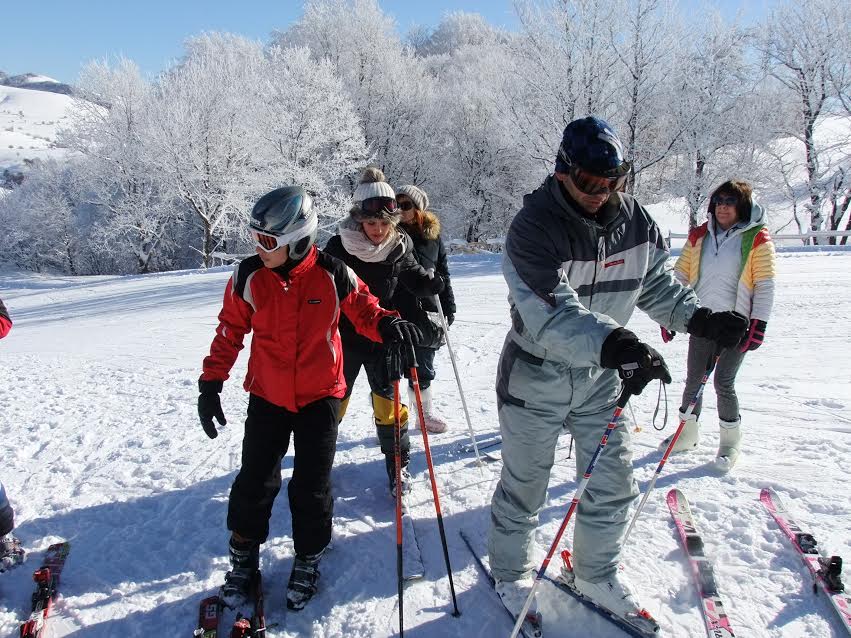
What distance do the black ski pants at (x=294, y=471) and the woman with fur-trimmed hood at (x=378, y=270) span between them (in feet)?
1.85

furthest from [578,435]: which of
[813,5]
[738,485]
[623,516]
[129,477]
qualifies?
[813,5]

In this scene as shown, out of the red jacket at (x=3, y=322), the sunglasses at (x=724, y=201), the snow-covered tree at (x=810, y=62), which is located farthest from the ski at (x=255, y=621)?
the snow-covered tree at (x=810, y=62)

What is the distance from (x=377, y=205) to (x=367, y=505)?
1805mm

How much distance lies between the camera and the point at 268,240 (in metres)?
2.45

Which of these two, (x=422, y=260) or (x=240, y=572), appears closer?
(x=240, y=572)

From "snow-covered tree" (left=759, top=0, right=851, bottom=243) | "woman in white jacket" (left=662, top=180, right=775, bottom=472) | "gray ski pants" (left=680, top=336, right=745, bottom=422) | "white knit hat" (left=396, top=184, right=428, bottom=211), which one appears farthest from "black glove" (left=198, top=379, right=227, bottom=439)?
"snow-covered tree" (left=759, top=0, right=851, bottom=243)

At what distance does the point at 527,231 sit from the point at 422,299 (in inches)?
75.0

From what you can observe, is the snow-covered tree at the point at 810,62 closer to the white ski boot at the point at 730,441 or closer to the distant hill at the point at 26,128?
the white ski boot at the point at 730,441

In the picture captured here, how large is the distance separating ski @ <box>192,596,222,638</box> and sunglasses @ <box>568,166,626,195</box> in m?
2.34

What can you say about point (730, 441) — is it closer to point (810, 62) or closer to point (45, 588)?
point (45, 588)

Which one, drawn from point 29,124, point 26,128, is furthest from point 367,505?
point 29,124

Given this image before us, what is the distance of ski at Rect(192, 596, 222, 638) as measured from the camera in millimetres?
2379

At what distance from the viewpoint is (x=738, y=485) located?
3.45m

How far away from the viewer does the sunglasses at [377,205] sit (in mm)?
3287
